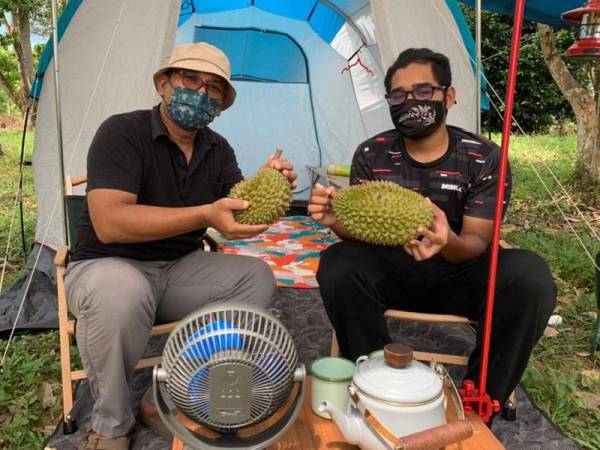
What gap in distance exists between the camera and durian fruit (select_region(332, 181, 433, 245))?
72.8 inches

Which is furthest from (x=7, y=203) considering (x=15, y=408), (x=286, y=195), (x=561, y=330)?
(x=561, y=330)

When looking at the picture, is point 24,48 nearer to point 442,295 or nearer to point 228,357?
point 442,295

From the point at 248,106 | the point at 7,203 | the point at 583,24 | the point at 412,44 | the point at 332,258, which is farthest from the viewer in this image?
the point at 7,203

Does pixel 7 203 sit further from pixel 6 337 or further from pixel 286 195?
pixel 286 195

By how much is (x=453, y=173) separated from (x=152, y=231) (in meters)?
1.29

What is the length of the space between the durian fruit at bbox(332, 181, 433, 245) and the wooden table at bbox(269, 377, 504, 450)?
2.13 feet

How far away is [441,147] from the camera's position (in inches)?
94.3

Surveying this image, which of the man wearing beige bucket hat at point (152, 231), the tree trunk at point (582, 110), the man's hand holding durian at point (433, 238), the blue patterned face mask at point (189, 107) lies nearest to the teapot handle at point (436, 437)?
the man's hand holding durian at point (433, 238)

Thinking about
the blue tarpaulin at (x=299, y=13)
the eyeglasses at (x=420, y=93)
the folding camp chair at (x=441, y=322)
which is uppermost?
the blue tarpaulin at (x=299, y=13)

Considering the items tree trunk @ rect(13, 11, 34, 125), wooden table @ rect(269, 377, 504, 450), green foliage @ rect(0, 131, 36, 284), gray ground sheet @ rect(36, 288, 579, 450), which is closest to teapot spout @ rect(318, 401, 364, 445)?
wooden table @ rect(269, 377, 504, 450)

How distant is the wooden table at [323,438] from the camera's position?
4.88 ft

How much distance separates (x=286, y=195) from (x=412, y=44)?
6.77ft

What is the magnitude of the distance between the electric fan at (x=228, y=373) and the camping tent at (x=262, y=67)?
6.60 feet

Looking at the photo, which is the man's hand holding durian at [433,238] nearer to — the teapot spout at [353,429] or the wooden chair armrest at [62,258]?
the teapot spout at [353,429]
